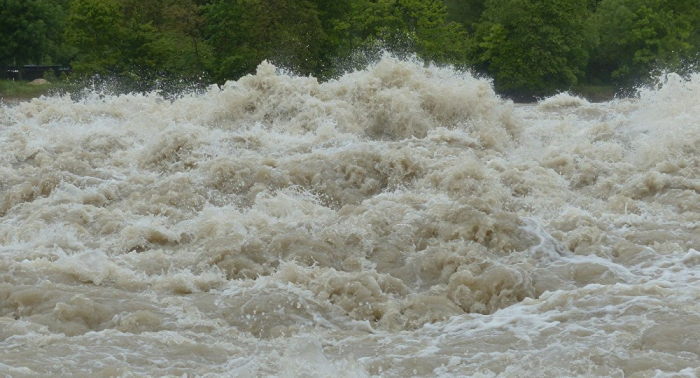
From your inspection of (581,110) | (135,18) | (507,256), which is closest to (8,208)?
(507,256)

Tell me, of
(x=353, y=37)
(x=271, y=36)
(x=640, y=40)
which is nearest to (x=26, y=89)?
(x=271, y=36)

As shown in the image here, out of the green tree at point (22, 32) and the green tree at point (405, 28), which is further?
the green tree at point (22, 32)

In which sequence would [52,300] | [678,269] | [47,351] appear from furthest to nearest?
[678,269] → [52,300] → [47,351]

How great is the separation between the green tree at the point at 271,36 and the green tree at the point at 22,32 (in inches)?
344

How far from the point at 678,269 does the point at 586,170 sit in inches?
166

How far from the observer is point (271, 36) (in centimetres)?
3431

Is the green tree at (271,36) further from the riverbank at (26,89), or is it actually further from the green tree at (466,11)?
Answer: the green tree at (466,11)

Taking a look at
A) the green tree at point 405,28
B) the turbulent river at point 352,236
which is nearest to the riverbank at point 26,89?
the green tree at point 405,28

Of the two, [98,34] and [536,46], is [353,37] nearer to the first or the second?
[536,46]

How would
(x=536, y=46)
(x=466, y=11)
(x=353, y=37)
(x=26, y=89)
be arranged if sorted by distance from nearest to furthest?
(x=26, y=89) → (x=353, y=37) → (x=536, y=46) → (x=466, y=11)

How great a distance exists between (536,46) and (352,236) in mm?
30746

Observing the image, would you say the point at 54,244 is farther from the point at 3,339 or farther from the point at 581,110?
the point at 581,110

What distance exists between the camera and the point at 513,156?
14.3m

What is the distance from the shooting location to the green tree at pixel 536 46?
127 feet
